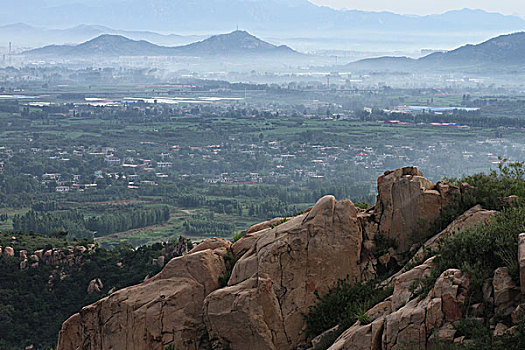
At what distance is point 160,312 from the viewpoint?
14617mm

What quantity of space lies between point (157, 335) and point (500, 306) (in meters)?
6.49

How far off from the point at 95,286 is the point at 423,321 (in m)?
20.0

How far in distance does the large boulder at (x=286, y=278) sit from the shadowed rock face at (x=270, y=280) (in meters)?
0.02

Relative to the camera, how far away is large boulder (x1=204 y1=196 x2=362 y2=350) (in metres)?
13.9

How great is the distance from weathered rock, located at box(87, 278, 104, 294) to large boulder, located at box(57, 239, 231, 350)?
13136 mm

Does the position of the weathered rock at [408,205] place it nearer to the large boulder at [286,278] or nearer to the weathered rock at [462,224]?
the weathered rock at [462,224]

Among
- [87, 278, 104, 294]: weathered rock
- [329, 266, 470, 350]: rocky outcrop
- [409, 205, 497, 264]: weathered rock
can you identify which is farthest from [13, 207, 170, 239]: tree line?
[329, 266, 470, 350]: rocky outcrop

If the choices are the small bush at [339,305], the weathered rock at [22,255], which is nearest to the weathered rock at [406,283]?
the small bush at [339,305]

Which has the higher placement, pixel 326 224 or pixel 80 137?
pixel 326 224

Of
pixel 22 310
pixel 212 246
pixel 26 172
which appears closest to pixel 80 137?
pixel 26 172

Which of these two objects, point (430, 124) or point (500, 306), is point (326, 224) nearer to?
point (500, 306)

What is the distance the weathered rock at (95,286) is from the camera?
2888 centimetres

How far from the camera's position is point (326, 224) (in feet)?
47.5

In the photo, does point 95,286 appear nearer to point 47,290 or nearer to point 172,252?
point 47,290
